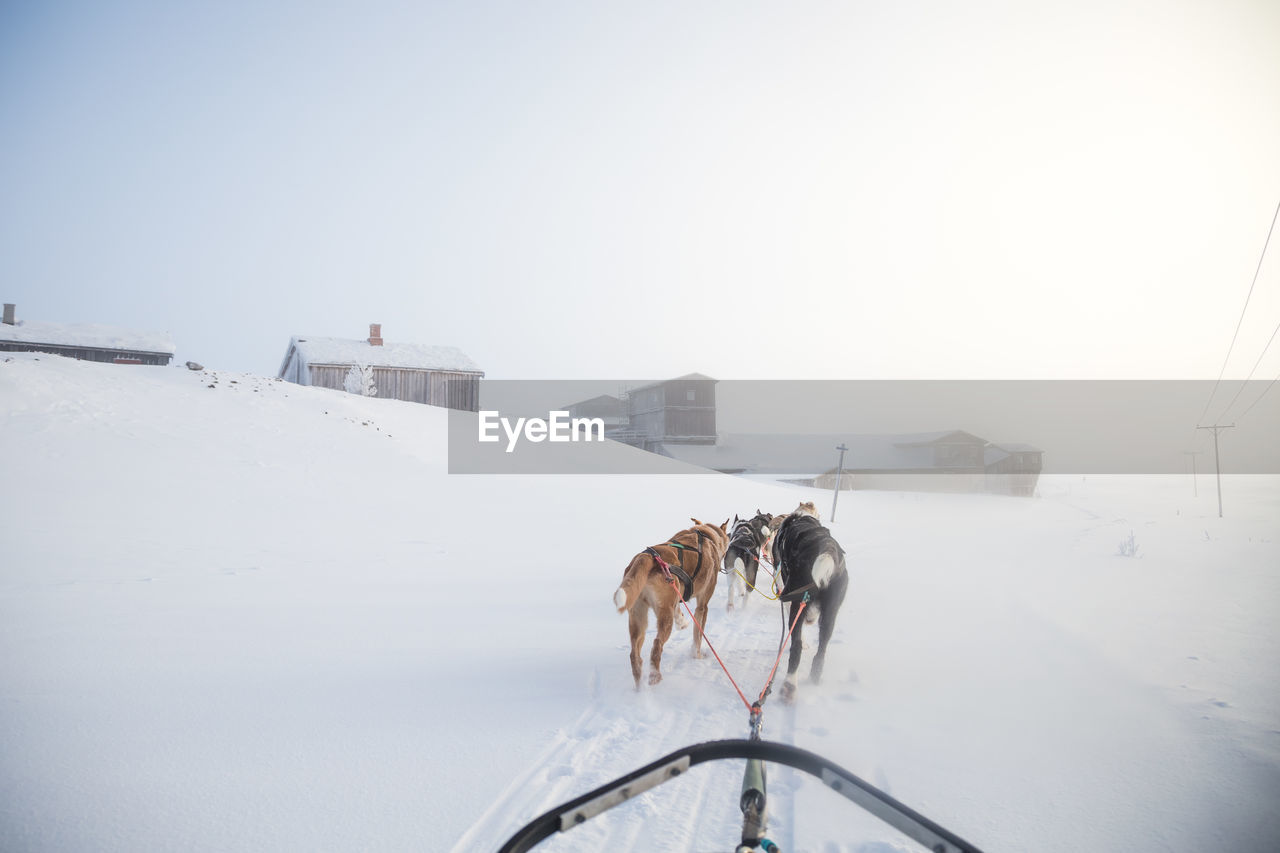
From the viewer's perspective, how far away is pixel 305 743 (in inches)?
143

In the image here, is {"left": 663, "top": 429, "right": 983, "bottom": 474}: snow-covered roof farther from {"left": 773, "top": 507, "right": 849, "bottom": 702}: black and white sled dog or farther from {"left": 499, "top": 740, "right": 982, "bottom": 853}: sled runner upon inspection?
{"left": 499, "top": 740, "right": 982, "bottom": 853}: sled runner

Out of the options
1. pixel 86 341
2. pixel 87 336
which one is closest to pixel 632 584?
pixel 86 341

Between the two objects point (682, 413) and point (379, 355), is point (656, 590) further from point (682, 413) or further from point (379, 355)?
point (379, 355)

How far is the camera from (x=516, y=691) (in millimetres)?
4680

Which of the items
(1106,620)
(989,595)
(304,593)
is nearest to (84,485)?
(304,593)

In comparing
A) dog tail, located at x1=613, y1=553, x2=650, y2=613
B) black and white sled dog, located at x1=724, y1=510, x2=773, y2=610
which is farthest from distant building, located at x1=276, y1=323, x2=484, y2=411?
dog tail, located at x1=613, y1=553, x2=650, y2=613

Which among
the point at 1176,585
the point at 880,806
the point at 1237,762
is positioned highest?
the point at 880,806

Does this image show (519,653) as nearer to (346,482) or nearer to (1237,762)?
(1237,762)

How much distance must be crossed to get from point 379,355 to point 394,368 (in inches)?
61.4

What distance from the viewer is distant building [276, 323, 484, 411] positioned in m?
33.6

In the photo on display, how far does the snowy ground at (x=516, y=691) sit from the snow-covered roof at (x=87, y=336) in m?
28.0

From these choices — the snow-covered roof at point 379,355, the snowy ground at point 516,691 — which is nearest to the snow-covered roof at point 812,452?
the snow-covered roof at point 379,355

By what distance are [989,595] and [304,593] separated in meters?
10.00

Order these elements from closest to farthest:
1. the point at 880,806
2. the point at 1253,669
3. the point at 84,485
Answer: the point at 880,806 → the point at 1253,669 → the point at 84,485
